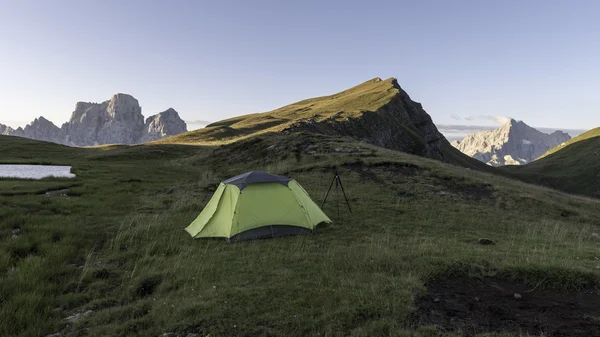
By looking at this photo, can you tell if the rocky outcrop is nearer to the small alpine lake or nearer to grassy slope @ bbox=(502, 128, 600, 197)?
the small alpine lake

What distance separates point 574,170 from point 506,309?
152819mm

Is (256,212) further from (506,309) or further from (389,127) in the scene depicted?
(389,127)

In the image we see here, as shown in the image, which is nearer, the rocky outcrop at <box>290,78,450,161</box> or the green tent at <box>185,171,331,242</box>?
the green tent at <box>185,171,331,242</box>

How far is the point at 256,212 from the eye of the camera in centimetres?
1417

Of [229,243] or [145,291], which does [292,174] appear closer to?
[229,243]

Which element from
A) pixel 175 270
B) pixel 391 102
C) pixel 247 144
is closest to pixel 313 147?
pixel 247 144

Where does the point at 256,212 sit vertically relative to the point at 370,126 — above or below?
below

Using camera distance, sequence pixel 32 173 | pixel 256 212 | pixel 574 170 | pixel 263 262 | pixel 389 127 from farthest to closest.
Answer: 1. pixel 574 170
2. pixel 389 127
3. pixel 32 173
4. pixel 256 212
5. pixel 263 262

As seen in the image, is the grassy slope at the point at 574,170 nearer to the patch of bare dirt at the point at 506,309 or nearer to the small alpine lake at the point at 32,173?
the patch of bare dirt at the point at 506,309

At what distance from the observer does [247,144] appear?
152 feet

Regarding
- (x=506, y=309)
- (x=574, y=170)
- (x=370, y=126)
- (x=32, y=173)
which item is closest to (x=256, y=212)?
(x=506, y=309)

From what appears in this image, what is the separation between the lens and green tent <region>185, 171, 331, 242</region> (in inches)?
546

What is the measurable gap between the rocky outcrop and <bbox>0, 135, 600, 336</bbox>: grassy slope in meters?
36.4

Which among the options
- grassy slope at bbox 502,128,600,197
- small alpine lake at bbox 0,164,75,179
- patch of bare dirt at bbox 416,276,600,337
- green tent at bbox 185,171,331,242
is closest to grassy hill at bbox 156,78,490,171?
small alpine lake at bbox 0,164,75,179
